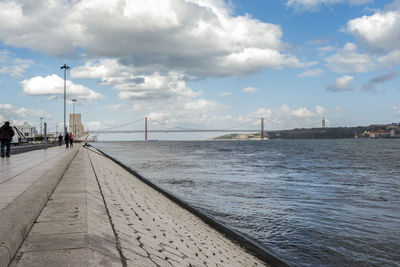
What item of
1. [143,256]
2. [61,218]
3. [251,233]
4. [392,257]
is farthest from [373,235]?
[61,218]

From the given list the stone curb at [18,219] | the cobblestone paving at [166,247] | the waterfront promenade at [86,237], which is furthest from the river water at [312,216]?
the stone curb at [18,219]

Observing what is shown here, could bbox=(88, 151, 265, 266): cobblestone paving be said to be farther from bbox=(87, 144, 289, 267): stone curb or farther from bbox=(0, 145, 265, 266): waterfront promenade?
bbox=(87, 144, 289, 267): stone curb

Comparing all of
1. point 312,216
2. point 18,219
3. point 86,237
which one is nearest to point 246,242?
point 312,216

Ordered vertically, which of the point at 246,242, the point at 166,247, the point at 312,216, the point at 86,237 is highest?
the point at 86,237

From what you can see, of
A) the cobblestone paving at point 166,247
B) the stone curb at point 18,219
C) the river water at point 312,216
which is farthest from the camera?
the river water at point 312,216

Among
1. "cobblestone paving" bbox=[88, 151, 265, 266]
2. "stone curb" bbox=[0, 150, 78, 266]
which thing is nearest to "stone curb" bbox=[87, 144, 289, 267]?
"cobblestone paving" bbox=[88, 151, 265, 266]

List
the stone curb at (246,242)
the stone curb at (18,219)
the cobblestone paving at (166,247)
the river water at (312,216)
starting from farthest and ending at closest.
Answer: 1. the river water at (312,216)
2. the stone curb at (246,242)
3. the cobblestone paving at (166,247)
4. the stone curb at (18,219)

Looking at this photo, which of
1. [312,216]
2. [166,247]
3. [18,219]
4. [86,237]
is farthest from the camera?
[312,216]

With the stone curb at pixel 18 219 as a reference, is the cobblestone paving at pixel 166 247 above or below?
below

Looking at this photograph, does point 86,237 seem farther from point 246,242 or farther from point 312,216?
point 312,216

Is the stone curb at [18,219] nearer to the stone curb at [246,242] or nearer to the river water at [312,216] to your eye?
the stone curb at [246,242]

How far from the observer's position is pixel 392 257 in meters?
6.11

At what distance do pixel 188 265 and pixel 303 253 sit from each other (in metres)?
3.55

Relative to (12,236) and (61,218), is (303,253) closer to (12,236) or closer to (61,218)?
(61,218)
